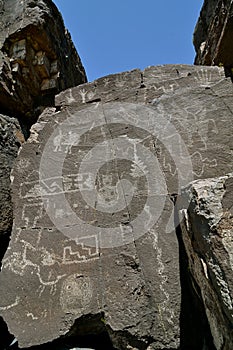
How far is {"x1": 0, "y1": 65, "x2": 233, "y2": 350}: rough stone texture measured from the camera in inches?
83.0

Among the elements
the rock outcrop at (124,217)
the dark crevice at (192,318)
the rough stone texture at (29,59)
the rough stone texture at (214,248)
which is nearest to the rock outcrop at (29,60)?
the rough stone texture at (29,59)

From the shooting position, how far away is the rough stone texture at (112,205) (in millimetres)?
2107

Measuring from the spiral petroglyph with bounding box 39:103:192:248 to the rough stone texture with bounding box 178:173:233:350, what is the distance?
592 millimetres

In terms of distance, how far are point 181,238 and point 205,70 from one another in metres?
1.93

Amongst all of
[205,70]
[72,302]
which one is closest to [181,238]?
[72,302]

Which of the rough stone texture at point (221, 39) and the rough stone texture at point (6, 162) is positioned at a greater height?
the rough stone texture at point (221, 39)

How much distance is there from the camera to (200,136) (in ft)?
9.20

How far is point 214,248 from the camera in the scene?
5.04 ft

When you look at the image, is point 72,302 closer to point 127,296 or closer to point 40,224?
point 127,296

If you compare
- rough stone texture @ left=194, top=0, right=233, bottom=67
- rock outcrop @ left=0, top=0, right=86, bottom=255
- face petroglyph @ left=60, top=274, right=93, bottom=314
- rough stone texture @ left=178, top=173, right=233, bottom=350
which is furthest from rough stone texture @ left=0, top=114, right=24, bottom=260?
rough stone texture @ left=194, top=0, right=233, bottom=67

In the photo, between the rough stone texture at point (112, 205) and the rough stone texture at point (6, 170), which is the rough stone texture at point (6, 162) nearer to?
the rough stone texture at point (6, 170)

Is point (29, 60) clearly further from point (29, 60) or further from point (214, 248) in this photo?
point (214, 248)

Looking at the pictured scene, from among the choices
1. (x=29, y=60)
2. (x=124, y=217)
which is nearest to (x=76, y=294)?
(x=124, y=217)

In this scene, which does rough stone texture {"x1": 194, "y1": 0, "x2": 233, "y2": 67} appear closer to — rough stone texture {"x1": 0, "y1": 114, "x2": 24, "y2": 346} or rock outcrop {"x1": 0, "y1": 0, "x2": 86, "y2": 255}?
rock outcrop {"x1": 0, "y1": 0, "x2": 86, "y2": 255}
